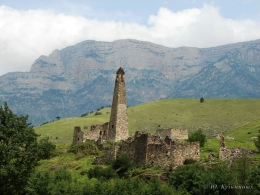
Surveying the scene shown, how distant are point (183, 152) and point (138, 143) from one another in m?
7.99

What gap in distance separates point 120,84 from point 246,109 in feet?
451

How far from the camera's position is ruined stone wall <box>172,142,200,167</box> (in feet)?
161

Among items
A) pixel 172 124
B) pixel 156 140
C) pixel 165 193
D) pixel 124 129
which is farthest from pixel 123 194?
pixel 172 124

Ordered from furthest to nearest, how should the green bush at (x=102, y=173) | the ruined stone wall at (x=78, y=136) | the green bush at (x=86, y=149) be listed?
the ruined stone wall at (x=78, y=136)
the green bush at (x=86, y=149)
the green bush at (x=102, y=173)

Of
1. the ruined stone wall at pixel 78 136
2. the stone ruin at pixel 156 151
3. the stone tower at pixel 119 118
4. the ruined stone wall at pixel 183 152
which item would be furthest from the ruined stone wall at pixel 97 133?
the ruined stone wall at pixel 183 152

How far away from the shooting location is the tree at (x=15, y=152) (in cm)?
4531

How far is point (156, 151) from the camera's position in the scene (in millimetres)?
51438

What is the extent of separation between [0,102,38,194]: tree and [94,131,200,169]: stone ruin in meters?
13.8

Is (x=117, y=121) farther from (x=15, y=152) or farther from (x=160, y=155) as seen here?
(x=15, y=152)

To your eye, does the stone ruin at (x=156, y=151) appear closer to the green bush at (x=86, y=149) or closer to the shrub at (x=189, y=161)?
the shrub at (x=189, y=161)

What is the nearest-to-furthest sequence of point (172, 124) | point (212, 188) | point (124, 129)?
point (212, 188) → point (124, 129) → point (172, 124)

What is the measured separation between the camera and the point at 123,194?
43406 millimetres

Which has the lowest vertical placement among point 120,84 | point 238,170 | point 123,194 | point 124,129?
point 123,194

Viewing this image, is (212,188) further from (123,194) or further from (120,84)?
(120,84)
